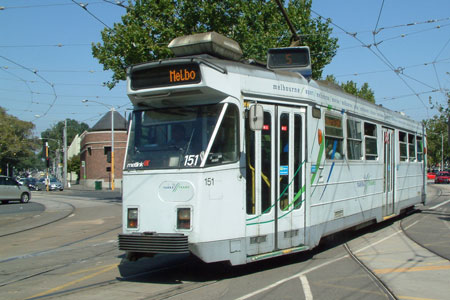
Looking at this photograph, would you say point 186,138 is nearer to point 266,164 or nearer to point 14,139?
point 266,164

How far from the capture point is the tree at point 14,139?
6041cm

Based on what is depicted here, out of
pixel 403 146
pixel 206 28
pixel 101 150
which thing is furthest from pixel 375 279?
pixel 101 150

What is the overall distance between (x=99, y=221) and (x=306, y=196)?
37.1ft

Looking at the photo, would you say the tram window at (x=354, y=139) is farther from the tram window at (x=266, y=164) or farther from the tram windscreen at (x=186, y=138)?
the tram windscreen at (x=186, y=138)

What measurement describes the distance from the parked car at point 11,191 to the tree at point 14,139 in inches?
1307

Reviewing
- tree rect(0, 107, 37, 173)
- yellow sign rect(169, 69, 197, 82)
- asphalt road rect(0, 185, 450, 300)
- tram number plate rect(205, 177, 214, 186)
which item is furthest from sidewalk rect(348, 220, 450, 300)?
tree rect(0, 107, 37, 173)

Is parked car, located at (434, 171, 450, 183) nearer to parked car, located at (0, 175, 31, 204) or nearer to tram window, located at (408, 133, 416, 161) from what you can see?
tram window, located at (408, 133, 416, 161)

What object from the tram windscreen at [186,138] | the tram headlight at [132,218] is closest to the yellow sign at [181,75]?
the tram windscreen at [186,138]

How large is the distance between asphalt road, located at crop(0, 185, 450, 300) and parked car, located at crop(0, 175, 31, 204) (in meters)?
18.3

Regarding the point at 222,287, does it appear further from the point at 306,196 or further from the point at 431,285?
the point at 431,285

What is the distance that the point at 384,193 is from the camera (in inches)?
479

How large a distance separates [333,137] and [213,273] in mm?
3715

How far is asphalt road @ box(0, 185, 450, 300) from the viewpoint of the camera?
21.4ft

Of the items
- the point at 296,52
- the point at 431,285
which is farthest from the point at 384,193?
the point at 431,285
